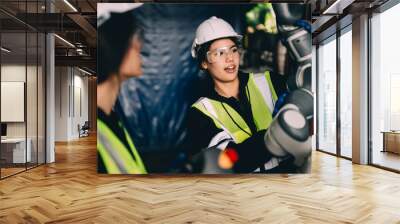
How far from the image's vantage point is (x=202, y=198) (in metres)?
4.86

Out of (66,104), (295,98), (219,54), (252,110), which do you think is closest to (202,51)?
(219,54)

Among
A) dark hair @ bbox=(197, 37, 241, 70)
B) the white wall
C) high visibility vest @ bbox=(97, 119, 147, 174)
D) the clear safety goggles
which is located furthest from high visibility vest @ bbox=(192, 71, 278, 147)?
the white wall

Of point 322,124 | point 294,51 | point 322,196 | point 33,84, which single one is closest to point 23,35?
point 33,84

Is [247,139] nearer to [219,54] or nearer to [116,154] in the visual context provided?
[219,54]

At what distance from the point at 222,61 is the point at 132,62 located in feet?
5.15

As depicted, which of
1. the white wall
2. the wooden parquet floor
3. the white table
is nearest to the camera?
the wooden parquet floor

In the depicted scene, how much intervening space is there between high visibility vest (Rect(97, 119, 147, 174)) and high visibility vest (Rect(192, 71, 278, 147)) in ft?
4.27

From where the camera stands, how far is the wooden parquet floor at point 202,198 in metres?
3.97

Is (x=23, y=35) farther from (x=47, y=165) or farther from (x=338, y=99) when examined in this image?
(x=338, y=99)

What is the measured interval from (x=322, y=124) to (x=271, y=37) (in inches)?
218

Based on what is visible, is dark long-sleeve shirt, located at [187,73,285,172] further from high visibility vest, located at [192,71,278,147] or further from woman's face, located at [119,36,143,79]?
woman's face, located at [119,36,143,79]

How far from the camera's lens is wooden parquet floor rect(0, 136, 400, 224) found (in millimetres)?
3971

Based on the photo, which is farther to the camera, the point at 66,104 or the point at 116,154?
the point at 66,104

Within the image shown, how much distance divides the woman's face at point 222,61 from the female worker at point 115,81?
4.10 ft
